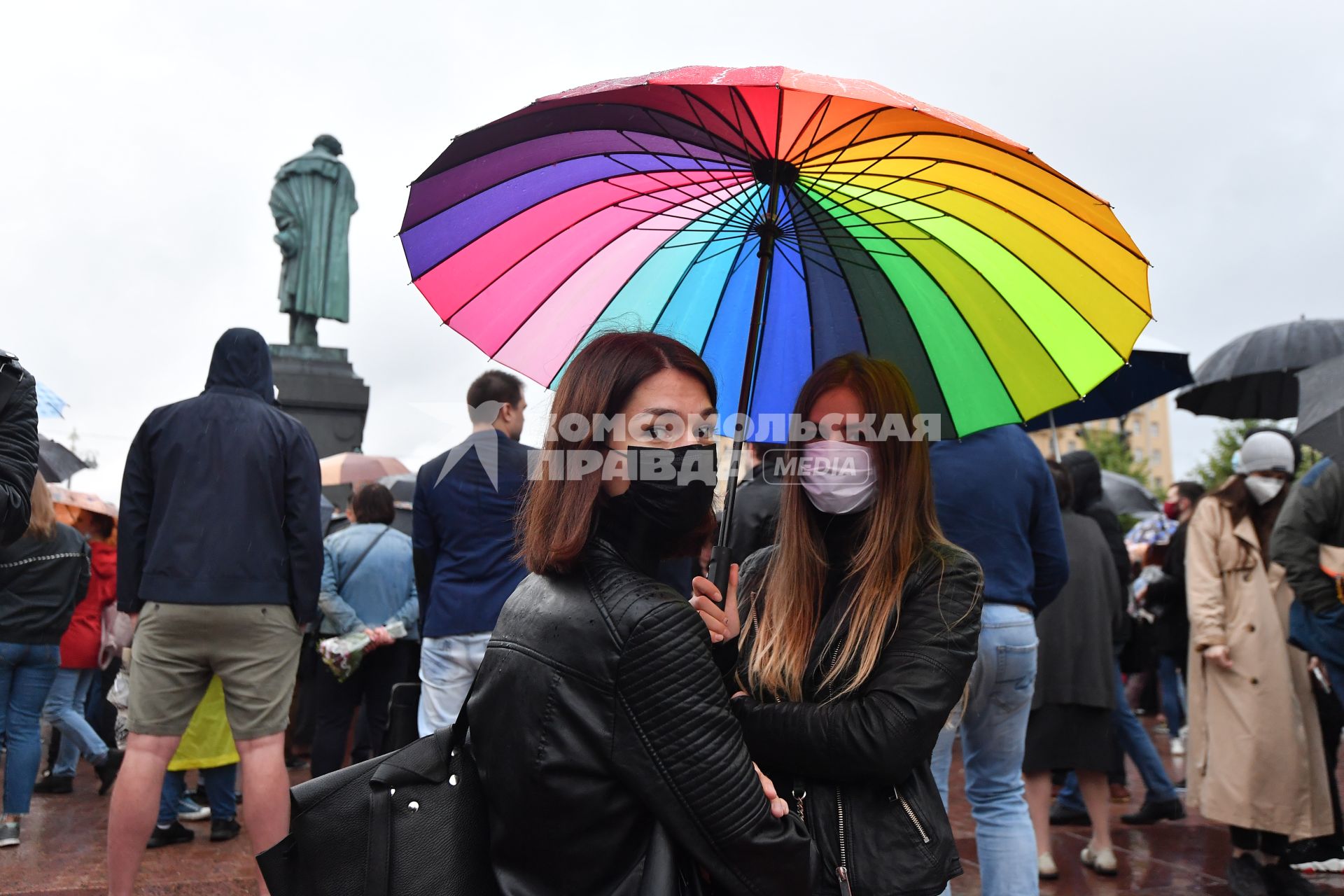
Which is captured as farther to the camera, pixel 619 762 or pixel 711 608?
pixel 711 608

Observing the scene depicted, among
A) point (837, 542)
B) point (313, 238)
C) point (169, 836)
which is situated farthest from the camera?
point (313, 238)

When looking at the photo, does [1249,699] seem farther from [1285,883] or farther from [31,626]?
[31,626]

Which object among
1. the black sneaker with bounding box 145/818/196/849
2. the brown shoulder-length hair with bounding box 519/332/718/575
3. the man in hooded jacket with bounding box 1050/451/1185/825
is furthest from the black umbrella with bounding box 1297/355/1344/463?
the black sneaker with bounding box 145/818/196/849

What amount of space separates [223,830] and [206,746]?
44 centimetres

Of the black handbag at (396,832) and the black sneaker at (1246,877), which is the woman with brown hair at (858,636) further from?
the black sneaker at (1246,877)

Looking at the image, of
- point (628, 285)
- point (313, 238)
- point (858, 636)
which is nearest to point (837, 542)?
point (858, 636)

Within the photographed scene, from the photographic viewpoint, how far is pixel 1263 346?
324 inches

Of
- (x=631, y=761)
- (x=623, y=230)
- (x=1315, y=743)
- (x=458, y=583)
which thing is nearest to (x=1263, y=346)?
(x=1315, y=743)

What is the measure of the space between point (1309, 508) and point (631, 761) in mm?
3901

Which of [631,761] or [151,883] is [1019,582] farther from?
[151,883]

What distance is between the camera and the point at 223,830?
555 cm

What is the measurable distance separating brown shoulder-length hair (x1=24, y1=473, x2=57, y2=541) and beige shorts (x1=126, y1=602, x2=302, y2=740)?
173 centimetres

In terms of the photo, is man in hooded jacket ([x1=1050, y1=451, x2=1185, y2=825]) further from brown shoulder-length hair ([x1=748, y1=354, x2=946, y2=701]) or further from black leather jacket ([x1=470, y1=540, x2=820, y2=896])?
black leather jacket ([x1=470, y1=540, x2=820, y2=896])

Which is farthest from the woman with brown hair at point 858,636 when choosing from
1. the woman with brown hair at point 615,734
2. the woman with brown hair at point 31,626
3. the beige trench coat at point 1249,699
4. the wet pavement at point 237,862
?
the woman with brown hair at point 31,626
